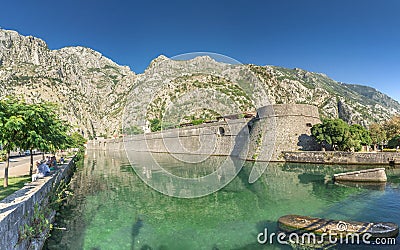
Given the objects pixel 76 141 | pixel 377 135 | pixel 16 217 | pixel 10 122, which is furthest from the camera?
pixel 377 135

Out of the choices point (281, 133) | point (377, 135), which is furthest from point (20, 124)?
point (377, 135)

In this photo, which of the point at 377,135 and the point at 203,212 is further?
the point at 377,135

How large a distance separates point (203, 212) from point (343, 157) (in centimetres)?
1869

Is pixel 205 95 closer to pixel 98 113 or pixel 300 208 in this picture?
pixel 300 208

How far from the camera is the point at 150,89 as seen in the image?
22.1ft

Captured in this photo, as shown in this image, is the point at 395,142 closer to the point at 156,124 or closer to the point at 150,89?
the point at 156,124

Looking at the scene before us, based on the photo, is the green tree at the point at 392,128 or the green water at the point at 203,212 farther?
the green tree at the point at 392,128

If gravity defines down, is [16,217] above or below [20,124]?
below

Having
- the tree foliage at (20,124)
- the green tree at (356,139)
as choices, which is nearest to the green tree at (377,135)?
the green tree at (356,139)

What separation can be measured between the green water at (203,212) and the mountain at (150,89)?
3.58 metres

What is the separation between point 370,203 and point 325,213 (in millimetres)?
2930

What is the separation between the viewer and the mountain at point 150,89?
6641 mm

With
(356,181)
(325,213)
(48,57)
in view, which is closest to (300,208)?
(325,213)

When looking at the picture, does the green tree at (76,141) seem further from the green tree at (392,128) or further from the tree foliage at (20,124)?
the green tree at (392,128)
